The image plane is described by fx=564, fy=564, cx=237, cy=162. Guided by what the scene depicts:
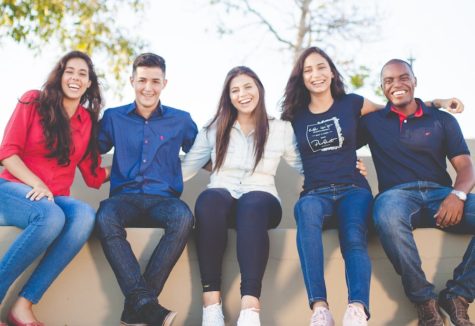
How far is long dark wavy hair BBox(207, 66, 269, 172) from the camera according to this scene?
9.80 ft

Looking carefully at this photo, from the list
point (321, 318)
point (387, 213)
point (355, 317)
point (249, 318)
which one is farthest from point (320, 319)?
point (387, 213)

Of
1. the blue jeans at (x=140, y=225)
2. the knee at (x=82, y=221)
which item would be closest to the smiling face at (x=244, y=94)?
the blue jeans at (x=140, y=225)

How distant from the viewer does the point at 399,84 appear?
3.06m

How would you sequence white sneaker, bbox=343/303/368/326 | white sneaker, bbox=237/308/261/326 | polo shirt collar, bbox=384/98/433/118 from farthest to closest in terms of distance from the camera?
polo shirt collar, bbox=384/98/433/118
white sneaker, bbox=237/308/261/326
white sneaker, bbox=343/303/368/326

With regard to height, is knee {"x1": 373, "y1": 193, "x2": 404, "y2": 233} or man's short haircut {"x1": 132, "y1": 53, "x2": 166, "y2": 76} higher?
man's short haircut {"x1": 132, "y1": 53, "x2": 166, "y2": 76}

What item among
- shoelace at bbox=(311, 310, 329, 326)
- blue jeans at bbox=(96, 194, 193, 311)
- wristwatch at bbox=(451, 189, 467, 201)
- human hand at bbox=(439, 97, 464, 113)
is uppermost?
human hand at bbox=(439, 97, 464, 113)

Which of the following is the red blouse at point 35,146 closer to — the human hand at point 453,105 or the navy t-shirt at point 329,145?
the navy t-shirt at point 329,145

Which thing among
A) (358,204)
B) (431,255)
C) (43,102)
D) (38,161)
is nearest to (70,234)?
(38,161)

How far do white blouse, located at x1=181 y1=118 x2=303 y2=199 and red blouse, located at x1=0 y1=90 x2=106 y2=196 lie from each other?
60 cm

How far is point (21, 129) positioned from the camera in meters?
2.79

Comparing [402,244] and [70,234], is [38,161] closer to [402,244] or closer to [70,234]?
[70,234]

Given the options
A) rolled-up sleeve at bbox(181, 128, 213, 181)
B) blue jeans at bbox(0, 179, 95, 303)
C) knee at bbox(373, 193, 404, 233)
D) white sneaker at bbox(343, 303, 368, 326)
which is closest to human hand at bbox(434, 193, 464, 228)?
knee at bbox(373, 193, 404, 233)

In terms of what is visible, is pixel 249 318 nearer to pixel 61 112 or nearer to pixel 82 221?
pixel 82 221

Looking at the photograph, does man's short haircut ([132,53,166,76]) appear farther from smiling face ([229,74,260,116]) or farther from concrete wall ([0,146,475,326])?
concrete wall ([0,146,475,326])
